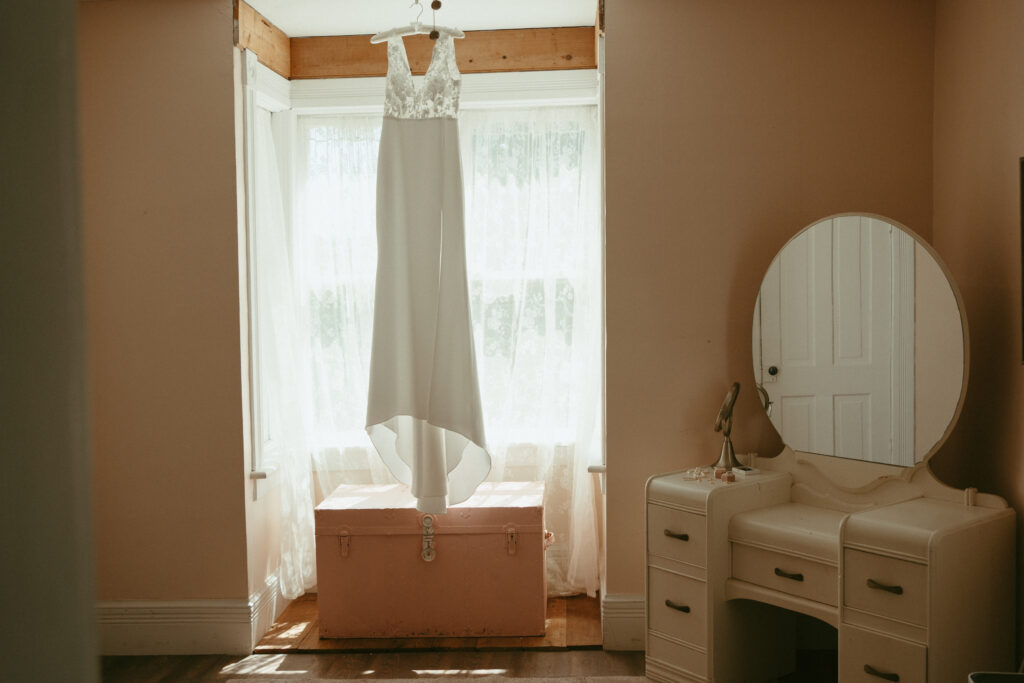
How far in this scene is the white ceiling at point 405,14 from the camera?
3.01m

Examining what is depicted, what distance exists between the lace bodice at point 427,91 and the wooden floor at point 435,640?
1993 millimetres

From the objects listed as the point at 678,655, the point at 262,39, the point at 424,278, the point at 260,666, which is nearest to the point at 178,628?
the point at 260,666

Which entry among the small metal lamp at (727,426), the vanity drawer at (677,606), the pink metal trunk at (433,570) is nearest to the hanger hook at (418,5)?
the small metal lamp at (727,426)

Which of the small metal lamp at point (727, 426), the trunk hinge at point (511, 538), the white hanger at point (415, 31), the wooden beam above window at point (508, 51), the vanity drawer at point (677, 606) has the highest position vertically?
the wooden beam above window at point (508, 51)

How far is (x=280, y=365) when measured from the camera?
335cm

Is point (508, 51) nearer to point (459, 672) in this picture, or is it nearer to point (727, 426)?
point (727, 426)

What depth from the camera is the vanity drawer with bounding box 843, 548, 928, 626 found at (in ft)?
6.54

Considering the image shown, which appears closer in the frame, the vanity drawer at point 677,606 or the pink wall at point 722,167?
the vanity drawer at point 677,606

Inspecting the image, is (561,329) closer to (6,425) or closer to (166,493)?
(166,493)

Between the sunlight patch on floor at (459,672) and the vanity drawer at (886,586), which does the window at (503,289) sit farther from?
the vanity drawer at (886,586)

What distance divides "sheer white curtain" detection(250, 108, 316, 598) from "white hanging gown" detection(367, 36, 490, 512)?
675 millimetres

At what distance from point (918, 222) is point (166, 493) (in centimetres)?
301

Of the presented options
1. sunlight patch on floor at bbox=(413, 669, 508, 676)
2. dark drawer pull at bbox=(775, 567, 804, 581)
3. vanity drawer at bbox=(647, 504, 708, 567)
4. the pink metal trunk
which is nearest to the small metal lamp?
vanity drawer at bbox=(647, 504, 708, 567)

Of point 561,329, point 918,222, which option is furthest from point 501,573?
Answer: point 918,222
